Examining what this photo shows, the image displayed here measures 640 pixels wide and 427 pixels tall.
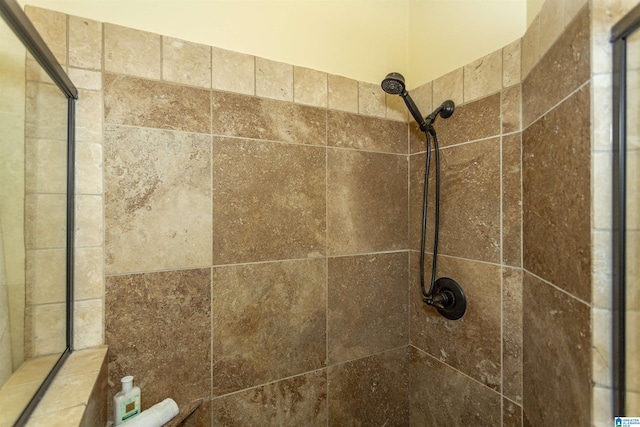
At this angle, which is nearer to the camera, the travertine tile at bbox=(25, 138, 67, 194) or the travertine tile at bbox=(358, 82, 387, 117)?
the travertine tile at bbox=(25, 138, 67, 194)

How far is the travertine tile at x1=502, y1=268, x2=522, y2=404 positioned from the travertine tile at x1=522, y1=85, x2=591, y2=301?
0.08 meters

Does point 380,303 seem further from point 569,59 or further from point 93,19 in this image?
point 93,19

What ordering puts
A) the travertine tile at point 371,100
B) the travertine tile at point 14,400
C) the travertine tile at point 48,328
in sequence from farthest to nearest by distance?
the travertine tile at point 371,100 < the travertine tile at point 48,328 < the travertine tile at point 14,400

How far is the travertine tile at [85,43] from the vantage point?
820mm

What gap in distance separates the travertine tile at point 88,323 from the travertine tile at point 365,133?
956mm

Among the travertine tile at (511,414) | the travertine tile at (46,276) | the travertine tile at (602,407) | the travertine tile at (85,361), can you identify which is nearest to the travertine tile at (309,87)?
the travertine tile at (46,276)

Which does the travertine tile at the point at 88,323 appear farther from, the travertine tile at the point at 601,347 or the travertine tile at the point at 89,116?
the travertine tile at the point at 601,347

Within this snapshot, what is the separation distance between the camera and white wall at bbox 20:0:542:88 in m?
0.92

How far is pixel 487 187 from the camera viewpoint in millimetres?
1034

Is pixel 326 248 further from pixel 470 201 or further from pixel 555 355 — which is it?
pixel 555 355

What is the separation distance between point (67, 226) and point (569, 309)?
1.34 meters

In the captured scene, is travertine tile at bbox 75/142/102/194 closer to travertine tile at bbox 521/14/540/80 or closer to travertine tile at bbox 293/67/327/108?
travertine tile at bbox 293/67/327/108

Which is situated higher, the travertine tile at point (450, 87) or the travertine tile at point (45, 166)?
the travertine tile at point (450, 87)

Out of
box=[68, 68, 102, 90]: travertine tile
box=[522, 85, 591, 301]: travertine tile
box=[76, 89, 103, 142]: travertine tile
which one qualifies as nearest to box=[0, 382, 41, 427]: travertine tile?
box=[76, 89, 103, 142]: travertine tile
